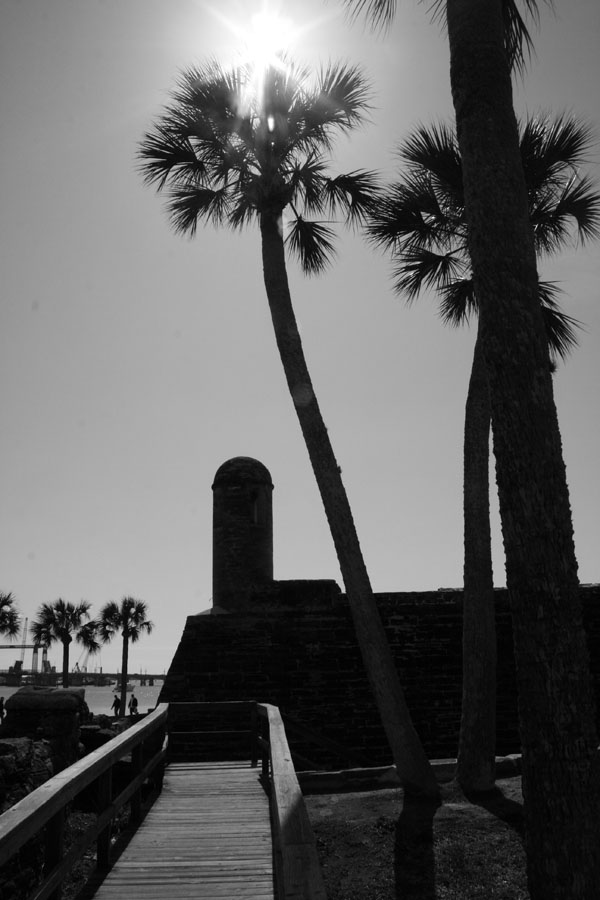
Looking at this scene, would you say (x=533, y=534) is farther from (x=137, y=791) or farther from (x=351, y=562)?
(x=351, y=562)

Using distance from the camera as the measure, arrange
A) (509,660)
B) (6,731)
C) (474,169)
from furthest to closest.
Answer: (509,660) → (6,731) → (474,169)

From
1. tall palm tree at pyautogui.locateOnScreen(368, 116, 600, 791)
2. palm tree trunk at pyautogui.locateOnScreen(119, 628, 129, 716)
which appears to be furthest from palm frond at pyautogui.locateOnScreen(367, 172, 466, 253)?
palm tree trunk at pyautogui.locateOnScreen(119, 628, 129, 716)

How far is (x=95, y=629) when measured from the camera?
1940 inches

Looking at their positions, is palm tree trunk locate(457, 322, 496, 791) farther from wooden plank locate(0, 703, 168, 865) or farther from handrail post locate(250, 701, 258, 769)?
wooden plank locate(0, 703, 168, 865)

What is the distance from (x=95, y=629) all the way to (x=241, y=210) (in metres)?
42.7

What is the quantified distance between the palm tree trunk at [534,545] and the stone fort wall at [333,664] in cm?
981

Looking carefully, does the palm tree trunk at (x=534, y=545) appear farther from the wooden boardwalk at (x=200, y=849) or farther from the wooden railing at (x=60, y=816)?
the wooden railing at (x=60, y=816)

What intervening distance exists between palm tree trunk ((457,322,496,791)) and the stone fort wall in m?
4.64

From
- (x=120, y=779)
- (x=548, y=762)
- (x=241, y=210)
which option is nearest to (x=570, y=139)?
(x=241, y=210)

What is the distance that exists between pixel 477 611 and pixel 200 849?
5.03 metres

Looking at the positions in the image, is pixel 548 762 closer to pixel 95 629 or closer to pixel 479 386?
pixel 479 386

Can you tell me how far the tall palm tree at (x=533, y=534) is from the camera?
4.33 meters

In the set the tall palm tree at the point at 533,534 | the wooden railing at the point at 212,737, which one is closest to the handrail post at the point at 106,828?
the tall palm tree at the point at 533,534

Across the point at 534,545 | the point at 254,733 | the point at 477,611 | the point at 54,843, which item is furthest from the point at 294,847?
the point at 254,733
